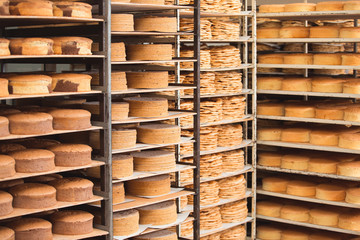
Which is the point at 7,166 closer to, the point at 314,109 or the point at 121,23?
the point at 121,23

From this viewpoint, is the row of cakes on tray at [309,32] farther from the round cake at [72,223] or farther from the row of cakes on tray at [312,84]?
the round cake at [72,223]

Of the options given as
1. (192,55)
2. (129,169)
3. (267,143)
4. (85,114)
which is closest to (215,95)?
(192,55)

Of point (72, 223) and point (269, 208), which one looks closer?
point (72, 223)

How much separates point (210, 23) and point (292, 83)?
1.28 metres

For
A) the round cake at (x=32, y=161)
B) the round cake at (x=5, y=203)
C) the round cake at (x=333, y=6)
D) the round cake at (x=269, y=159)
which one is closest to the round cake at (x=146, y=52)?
the round cake at (x=32, y=161)

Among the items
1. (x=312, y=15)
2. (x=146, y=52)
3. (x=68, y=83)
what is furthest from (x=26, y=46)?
(x=312, y=15)

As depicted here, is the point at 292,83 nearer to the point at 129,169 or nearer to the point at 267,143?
the point at 267,143

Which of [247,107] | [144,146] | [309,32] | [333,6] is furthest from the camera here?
[247,107]

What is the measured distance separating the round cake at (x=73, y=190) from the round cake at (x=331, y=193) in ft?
9.68

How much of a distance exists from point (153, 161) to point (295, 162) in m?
2.13

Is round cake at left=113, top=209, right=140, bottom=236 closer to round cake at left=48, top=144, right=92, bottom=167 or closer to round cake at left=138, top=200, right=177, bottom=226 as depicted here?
round cake at left=138, top=200, right=177, bottom=226

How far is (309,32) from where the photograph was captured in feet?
23.3

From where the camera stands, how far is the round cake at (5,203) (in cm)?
457

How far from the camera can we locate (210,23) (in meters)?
6.60
